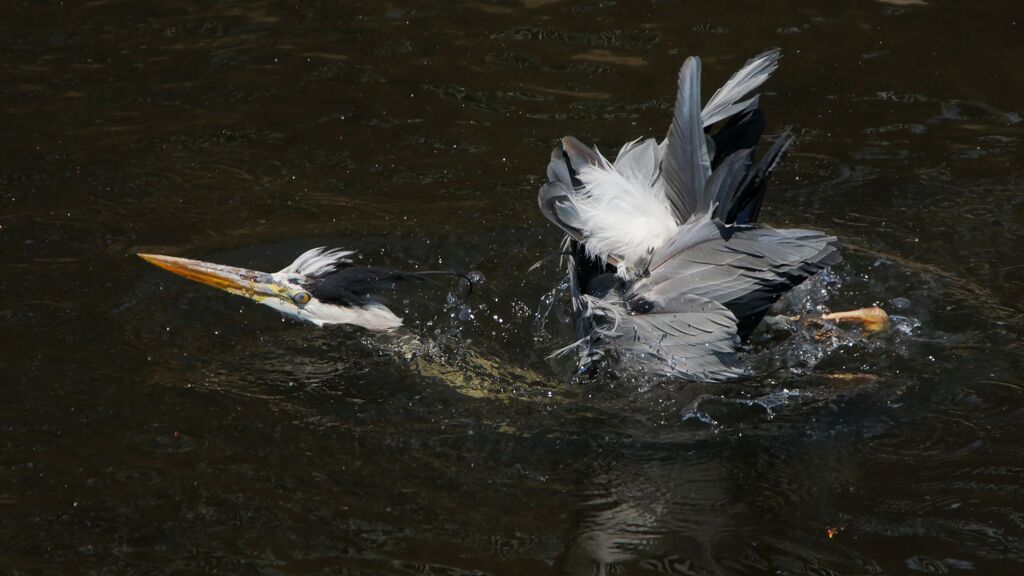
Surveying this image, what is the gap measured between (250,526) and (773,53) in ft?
10.2

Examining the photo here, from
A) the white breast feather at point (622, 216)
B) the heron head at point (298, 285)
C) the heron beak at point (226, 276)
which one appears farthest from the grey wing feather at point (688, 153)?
the heron beak at point (226, 276)

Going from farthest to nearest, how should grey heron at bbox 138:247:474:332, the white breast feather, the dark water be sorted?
grey heron at bbox 138:247:474:332
the white breast feather
the dark water

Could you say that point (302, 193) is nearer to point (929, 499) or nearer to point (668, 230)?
point (668, 230)

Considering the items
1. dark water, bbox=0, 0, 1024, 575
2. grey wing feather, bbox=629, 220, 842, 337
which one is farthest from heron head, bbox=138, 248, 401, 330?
grey wing feather, bbox=629, 220, 842, 337

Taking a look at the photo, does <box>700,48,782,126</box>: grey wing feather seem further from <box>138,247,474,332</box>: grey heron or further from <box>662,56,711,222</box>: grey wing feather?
<box>138,247,474,332</box>: grey heron

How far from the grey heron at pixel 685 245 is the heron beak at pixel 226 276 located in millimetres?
1386

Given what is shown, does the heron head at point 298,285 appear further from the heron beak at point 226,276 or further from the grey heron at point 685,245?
the grey heron at point 685,245

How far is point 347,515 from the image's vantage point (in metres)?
4.05

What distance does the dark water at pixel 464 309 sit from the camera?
157 inches

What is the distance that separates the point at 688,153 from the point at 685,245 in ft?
1.33

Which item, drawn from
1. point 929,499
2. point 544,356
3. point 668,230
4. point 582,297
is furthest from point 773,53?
point 929,499

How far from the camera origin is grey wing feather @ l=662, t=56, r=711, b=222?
4.80 metres

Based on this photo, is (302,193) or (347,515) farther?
(302,193)

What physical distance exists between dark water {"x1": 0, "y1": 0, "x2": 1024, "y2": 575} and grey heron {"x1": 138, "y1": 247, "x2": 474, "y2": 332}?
0.19 m
